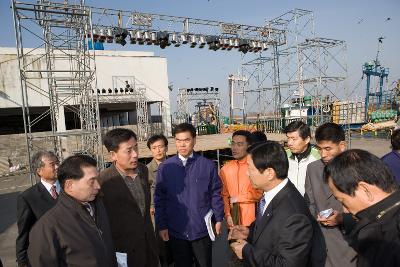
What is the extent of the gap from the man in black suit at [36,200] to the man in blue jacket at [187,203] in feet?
3.69

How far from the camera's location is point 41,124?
22844 mm

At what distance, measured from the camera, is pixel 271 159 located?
1.94m

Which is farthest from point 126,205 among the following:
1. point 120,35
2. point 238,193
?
point 120,35

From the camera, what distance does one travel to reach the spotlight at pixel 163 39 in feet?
52.3

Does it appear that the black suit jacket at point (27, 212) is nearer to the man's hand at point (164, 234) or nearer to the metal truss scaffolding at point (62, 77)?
the man's hand at point (164, 234)

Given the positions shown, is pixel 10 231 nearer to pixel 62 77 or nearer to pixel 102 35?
pixel 62 77

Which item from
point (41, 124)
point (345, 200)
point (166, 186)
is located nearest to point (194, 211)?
point (166, 186)

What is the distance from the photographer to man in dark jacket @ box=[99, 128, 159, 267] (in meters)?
2.65

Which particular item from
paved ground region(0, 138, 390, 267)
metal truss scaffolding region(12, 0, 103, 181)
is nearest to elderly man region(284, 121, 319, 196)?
paved ground region(0, 138, 390, 267)

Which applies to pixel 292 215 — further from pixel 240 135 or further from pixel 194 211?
pixel 240 135

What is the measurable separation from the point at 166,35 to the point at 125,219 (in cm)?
1482

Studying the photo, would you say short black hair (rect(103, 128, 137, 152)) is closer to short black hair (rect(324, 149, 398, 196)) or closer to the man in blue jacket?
the man in blue jacket

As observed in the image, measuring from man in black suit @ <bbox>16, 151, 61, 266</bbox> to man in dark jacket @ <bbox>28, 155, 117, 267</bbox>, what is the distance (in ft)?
3.43

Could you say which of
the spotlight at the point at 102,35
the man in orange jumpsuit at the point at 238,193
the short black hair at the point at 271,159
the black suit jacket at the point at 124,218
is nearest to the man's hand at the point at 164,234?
the black suit jacket at the point at 124,218
